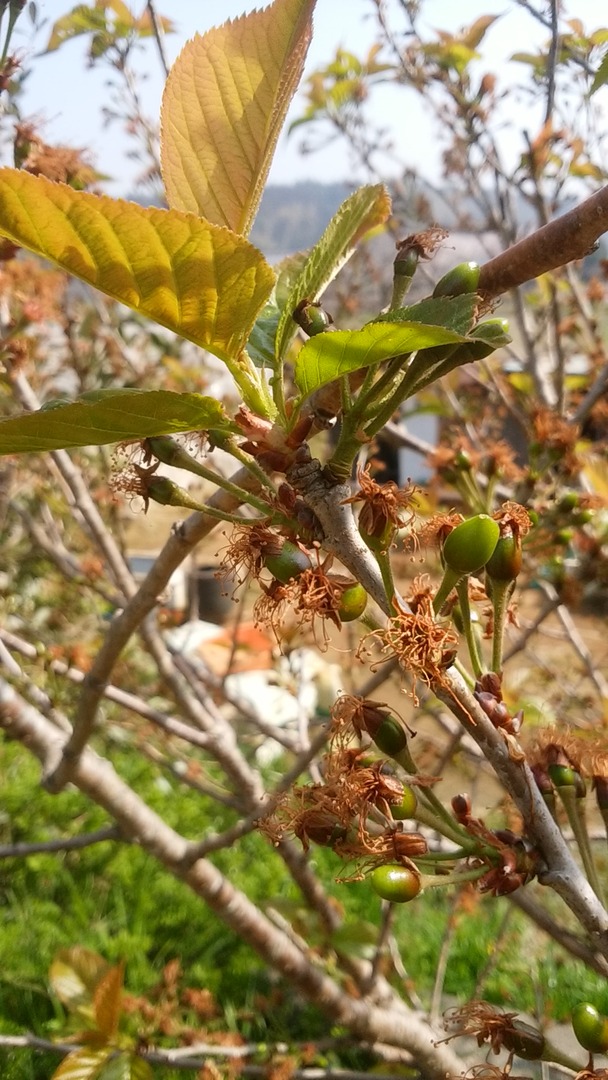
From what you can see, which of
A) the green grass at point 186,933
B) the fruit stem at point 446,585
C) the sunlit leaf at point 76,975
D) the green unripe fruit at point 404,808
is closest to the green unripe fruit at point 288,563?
the fruit stem at point 446,585

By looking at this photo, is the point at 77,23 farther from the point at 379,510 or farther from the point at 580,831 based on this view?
the point at 580,831

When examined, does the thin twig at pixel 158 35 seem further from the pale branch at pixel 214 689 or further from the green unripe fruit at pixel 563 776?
the green unripe fruit at pixel 563 776

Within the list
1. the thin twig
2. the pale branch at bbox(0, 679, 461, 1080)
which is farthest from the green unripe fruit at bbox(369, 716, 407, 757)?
the thin twig

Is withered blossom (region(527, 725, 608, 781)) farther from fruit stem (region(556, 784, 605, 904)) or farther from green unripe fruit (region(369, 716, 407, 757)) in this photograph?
green unripe fruit (region(369, 716, 407, 757))

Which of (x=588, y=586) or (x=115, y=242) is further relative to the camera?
(x=588, y=586)

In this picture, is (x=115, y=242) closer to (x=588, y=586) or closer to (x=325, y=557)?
(x=325, y=557)

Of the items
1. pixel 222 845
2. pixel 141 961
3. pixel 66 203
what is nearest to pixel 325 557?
pixel 66 203
